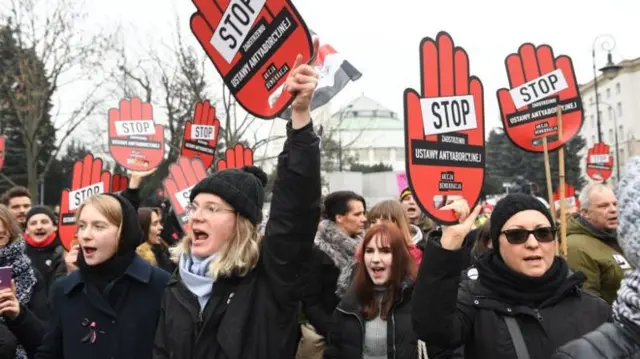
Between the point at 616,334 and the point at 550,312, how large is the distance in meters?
1.38

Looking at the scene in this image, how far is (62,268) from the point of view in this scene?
18.1 feet

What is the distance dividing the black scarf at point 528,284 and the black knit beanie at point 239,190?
1127mm

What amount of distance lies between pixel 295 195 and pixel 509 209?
115cm

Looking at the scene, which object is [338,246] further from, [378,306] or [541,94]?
[541,94]

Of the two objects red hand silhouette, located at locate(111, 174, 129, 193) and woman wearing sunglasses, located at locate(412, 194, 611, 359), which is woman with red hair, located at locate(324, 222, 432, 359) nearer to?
woman wearing sunglasses, located at locate(412, 194, 611, 359)

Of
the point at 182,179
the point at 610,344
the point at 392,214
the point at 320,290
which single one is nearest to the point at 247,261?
the point at 320,290

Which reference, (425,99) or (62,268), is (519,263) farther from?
(62,268)

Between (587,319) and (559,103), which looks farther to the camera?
→ (559,103)

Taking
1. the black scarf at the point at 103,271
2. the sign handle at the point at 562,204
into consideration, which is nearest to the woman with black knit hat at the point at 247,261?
the black scarf at the point at 103,271

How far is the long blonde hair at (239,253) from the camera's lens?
268 centimetres

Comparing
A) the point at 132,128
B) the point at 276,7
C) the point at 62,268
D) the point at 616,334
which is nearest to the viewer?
the point at 616,334

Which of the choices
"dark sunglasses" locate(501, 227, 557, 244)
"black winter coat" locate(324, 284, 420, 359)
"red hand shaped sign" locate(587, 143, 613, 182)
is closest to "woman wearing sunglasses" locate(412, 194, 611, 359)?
"dark sunglasses" locate(501, 227, 557, 244)

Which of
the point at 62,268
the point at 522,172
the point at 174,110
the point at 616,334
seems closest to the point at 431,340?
the point at 616,334

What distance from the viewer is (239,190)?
9.29 feet
